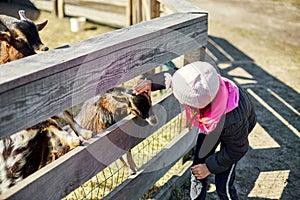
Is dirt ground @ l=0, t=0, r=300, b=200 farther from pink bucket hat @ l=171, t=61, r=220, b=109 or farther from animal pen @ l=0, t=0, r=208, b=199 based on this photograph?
pink bucket hat @ l=171, t=61, r=220, b=109

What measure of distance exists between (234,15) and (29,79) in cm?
840

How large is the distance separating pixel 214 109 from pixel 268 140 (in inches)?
92.7

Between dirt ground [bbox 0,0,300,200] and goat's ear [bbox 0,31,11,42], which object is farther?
dirt ground [bbox 0,0,300,200]

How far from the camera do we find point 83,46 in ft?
7.04

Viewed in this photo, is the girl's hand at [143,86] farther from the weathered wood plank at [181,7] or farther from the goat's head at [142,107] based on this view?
the weathered wood plank at [181,7]

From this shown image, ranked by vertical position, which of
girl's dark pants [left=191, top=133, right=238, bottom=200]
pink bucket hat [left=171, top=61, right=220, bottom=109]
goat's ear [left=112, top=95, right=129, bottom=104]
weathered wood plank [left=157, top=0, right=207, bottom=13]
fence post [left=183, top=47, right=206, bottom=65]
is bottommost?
girl's dark pants [left=191, top=133, right=238, bottom=200]

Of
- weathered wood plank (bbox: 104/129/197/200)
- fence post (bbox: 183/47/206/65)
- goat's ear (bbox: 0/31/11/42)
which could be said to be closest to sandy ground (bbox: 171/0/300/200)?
weathered wood plank (bbox: 104/129/197/200)

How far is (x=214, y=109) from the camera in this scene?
7.97ft

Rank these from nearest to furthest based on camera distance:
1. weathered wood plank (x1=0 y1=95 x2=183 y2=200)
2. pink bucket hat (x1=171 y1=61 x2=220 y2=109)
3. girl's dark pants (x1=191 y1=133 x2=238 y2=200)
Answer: weathered wood plank (x1=0 y1=95 x2=183 y2=200)
pink bucket hat (x1=171 y1=61 x2=220 y2=109)
girl's dark pants (x1=191 y1=133 x2=238 y2=200)

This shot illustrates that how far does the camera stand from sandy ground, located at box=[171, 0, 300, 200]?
388cm

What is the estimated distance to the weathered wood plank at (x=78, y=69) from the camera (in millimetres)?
1731

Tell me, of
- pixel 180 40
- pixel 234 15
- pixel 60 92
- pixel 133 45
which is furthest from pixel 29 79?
pixel 234 15

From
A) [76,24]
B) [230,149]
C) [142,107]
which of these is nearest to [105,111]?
[142,107]

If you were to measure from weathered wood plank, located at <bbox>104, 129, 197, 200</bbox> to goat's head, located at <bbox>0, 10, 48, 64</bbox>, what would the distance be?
110cm
